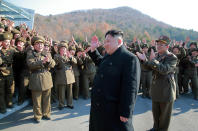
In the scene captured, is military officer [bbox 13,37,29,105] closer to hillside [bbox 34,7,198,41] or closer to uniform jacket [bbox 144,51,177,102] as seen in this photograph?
uniform jacket [bbox 144,51,177,102]

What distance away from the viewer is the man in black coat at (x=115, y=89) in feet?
6.97

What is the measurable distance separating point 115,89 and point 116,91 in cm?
3

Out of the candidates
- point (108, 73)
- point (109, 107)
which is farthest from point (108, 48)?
point (109, 107)

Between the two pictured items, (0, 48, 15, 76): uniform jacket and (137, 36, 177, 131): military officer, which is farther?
(0, 48, 15, 76): uniform jacket

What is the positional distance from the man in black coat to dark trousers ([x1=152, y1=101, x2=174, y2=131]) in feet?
5.50

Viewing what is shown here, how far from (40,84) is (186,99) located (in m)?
5.81

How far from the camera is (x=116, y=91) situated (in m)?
2.24

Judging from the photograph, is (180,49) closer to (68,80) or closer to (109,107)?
(68,80)

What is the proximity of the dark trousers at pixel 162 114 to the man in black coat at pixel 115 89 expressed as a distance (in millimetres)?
1675

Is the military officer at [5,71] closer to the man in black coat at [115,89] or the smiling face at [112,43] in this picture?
the man in black coat at [115,89]

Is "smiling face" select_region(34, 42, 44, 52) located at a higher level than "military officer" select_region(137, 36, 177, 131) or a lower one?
higher

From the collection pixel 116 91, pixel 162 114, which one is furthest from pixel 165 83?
pixel 116 91

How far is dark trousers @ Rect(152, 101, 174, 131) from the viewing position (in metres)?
3.62

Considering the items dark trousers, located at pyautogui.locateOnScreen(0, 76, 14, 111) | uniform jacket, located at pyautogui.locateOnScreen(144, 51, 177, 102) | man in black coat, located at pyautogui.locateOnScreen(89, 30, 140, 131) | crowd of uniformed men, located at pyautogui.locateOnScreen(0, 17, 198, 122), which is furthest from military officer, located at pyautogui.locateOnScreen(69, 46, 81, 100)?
man in black coat, located at pyautogui.locateOnScreen(89, 30, 140, 131)
